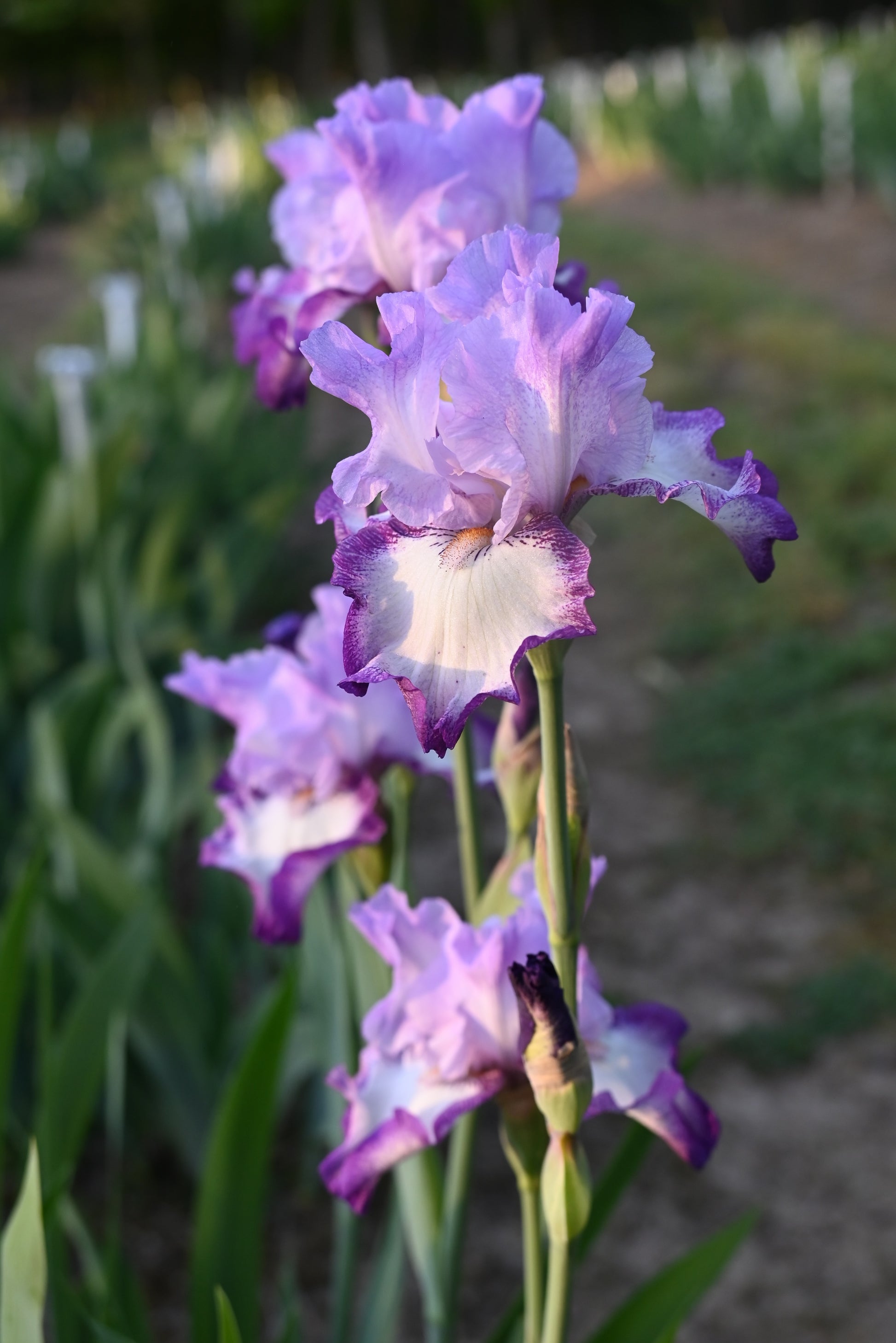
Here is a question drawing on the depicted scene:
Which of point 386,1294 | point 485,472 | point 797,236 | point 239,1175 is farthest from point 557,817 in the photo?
point 797,236

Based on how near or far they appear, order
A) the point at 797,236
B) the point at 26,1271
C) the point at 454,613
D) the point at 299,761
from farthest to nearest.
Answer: the point at 797,236 → the point at 299,761 → the point at 26,1271 → the point at 454,613

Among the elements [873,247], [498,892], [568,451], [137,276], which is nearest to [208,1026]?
[498,892]

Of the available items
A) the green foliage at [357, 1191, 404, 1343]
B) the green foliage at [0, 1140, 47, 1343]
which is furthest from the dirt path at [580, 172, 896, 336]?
the green foliage at [0, 1140, 47, 1343]

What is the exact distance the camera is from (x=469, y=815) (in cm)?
75

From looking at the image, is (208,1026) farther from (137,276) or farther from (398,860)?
(137,276)

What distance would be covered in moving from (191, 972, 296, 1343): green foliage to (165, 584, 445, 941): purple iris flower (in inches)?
8.6


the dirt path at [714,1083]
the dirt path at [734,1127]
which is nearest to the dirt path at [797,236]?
the dirt path at [714,1083]

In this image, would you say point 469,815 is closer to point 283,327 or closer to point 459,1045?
point 459,1045

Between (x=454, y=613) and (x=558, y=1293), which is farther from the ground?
(x=454, y=613)

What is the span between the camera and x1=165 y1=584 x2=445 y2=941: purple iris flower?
31.3 inches

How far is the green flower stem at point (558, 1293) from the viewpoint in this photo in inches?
24.9

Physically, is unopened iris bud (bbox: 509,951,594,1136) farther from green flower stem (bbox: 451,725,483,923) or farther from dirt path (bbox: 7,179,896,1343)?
dirt path (bbox: 7,179,896,1343)

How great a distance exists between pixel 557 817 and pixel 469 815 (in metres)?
0.20

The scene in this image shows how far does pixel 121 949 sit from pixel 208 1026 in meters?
0.40
